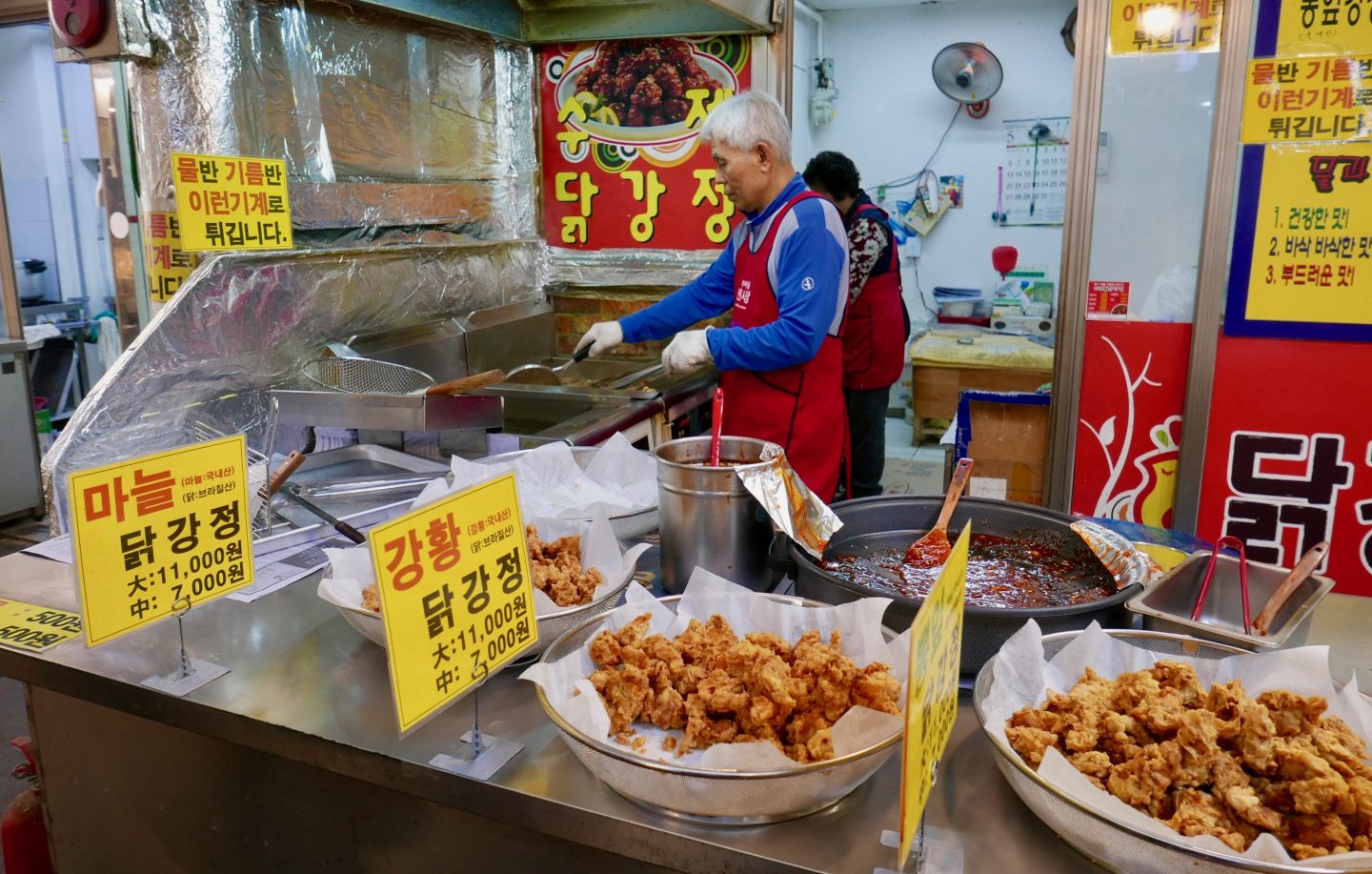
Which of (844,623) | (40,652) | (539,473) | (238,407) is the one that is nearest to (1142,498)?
(539,473)

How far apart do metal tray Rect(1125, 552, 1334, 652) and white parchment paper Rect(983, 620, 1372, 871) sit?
69mm

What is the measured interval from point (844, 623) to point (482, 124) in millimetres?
3155

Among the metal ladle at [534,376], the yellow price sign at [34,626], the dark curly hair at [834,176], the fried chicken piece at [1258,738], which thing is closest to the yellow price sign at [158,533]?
the yellow price sign at [34,626]

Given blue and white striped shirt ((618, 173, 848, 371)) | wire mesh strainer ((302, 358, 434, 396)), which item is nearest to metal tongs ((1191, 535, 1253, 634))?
blue and white striped shirt ((618, 173, 848, 371))

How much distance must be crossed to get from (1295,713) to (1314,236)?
2556 mm

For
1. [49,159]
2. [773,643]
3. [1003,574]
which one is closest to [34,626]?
[773,643]

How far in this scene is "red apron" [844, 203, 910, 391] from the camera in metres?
4.17

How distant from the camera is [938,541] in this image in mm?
1637

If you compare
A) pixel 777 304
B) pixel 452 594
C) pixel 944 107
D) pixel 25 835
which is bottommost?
pixel 25 835

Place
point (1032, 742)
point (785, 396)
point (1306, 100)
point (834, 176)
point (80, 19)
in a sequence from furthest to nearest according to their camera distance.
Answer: point (834, 176) < point (1306, 100) < point (785, 396) < point (80, 19) < point (1032, 742)

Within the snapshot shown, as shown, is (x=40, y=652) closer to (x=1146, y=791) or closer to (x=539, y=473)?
(x=539, y=473)

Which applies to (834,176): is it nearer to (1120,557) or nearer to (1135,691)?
(1120,557)

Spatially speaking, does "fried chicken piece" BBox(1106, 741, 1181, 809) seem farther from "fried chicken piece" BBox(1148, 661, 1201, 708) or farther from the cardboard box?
the cardboard box

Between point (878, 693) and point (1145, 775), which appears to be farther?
point (878, 693)
